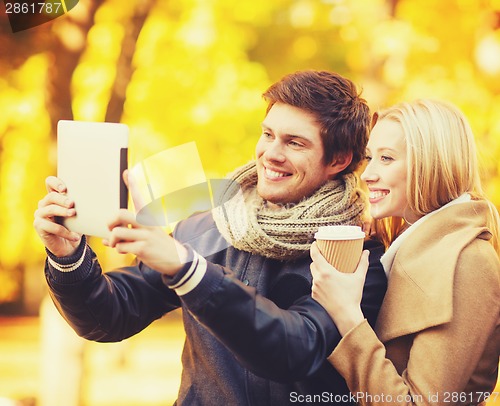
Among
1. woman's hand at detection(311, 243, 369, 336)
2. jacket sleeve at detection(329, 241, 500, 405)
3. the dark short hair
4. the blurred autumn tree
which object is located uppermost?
the blurred autumn tree

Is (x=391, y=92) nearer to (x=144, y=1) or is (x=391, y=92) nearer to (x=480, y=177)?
(x=144, y=1)

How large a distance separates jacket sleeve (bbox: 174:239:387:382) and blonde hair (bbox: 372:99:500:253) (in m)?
0.63

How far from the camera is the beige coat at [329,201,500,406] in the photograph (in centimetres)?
220

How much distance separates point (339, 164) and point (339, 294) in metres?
0.63

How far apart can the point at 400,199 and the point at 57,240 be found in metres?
1.15

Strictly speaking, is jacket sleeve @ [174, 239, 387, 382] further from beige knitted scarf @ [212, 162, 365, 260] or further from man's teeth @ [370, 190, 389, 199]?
man's teeth @ [370, 190, 389, 199]

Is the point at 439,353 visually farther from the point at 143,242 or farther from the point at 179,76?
the point at 179,76

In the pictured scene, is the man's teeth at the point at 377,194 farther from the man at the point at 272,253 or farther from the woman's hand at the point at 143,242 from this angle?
the woman's hand at the point at 143,242

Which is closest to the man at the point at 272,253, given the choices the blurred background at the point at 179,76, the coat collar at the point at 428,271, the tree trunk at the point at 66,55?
the coat collar at the point at 428,271

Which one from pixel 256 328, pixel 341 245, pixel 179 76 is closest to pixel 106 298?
pixel 256 328

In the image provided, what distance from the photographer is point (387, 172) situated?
2.49 m

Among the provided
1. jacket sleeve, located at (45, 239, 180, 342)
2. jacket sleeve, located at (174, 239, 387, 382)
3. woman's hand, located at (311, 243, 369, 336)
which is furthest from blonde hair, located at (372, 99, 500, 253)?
Answer: jacket sleeve, located at (45, 239, 180, 342)

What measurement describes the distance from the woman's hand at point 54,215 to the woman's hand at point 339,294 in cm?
76

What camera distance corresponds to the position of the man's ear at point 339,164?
8.76 ft
